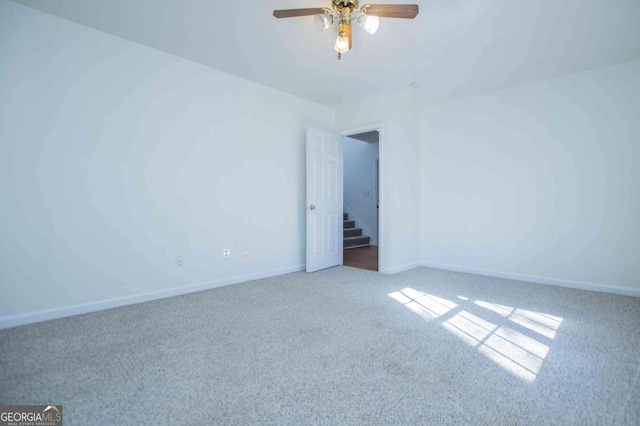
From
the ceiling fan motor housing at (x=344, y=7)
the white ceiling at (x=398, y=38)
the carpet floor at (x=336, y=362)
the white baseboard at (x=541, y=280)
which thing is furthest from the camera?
the white baseboard at (x=541, y=280)

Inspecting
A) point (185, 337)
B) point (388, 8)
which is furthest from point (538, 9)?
point (185, 337)

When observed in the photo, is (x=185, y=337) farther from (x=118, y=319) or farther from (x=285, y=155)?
(x=285, y=155)

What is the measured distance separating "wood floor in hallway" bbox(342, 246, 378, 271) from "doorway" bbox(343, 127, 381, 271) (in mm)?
293

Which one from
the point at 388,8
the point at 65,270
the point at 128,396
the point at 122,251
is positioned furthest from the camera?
the point at 122,251

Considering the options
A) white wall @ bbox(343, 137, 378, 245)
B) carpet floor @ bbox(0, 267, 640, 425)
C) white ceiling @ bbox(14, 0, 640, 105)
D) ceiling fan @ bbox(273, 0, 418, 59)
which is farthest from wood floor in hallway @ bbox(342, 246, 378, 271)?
ceiling fan @ bbox(273, 0, 418, 59)

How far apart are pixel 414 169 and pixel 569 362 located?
10.5 feet

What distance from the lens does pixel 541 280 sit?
12.1 feet

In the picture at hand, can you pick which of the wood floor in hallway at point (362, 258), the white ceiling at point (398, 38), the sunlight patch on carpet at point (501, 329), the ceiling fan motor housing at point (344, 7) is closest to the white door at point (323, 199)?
the wood floor in hallway at point (362, 258)

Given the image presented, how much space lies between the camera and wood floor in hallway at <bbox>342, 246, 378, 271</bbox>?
4.75 metres

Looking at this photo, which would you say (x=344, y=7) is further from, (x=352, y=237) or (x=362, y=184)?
(x=362, y=184)

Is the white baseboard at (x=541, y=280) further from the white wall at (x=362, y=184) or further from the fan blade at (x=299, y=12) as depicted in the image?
the fan blade at (x=299, y=12)

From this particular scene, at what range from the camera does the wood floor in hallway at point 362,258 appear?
475 cm

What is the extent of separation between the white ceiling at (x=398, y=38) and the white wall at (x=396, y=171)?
1.87 ft

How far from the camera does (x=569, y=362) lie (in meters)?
1.84
